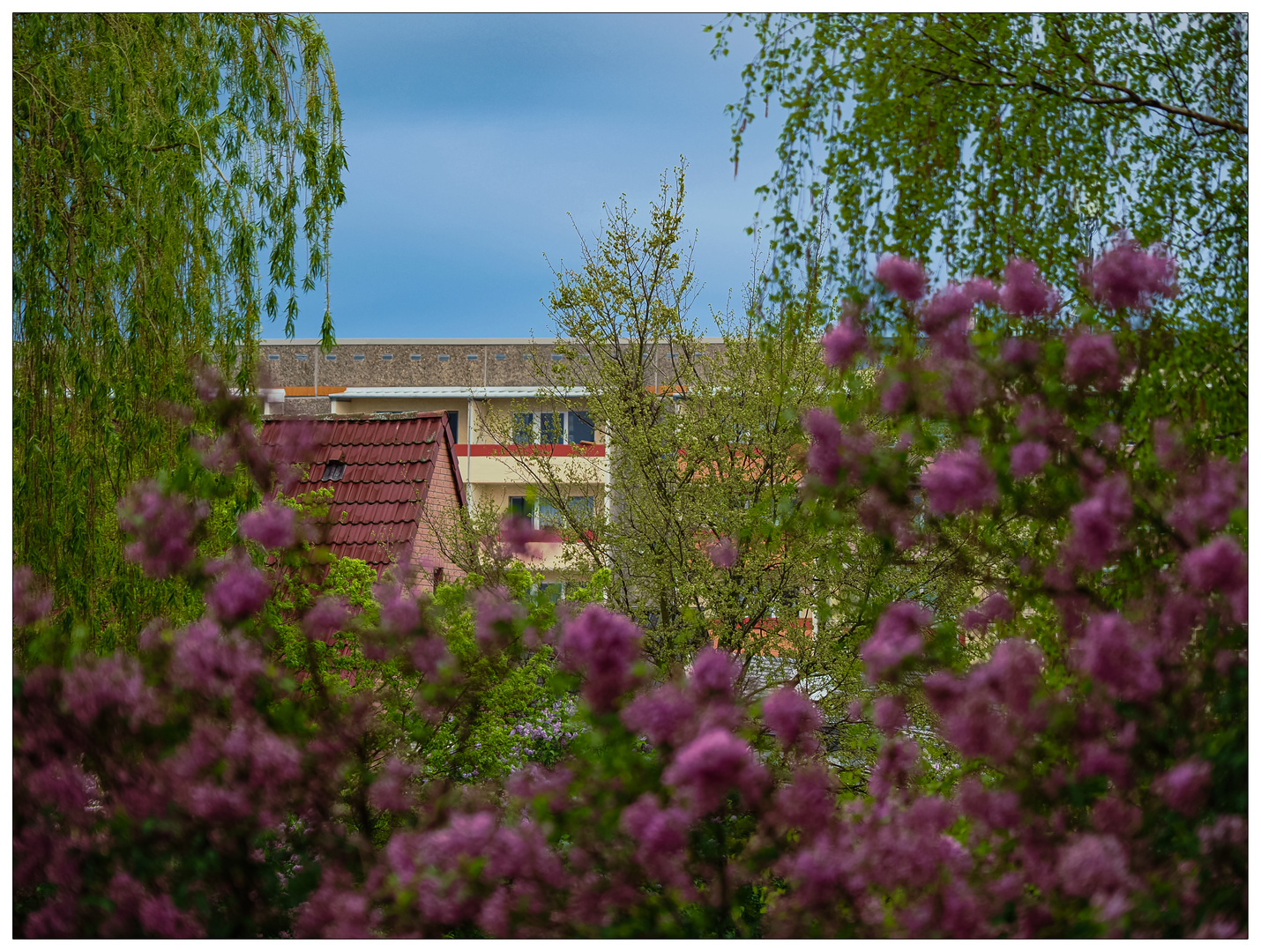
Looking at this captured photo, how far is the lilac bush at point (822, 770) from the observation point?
59.4 inches

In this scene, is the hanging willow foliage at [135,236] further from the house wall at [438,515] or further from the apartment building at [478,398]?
the house wall at [438,515]

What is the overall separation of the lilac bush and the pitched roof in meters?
4.75

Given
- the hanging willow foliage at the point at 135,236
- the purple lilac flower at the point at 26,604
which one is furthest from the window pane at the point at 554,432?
the purple lilac flower at the point at 26,604

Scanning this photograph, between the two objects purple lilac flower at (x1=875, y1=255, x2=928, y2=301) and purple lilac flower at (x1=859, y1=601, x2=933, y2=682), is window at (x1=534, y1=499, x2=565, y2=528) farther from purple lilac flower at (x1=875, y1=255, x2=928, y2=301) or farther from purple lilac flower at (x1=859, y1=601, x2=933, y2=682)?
purple lilac flower at (x1=859, y1=601, x2=933, y2=682)

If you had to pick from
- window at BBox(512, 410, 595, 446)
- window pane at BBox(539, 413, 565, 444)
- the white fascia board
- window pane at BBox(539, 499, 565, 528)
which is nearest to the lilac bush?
window pane at BBox(539, 499, 565, 528)

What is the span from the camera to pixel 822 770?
1.84 m

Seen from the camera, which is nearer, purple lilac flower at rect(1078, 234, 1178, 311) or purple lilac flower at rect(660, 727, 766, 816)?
purple lilac flower at rect(660, 727, 766, 816)

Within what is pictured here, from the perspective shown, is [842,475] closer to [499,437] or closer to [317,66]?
[317,66]

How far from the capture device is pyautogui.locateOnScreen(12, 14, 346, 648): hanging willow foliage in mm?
3025

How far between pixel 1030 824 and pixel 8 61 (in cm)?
291

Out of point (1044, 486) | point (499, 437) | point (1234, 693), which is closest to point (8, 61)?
point (1044, 486)

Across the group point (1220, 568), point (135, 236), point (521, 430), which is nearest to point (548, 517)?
point (521, 430)

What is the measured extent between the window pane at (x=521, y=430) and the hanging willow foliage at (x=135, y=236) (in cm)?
403

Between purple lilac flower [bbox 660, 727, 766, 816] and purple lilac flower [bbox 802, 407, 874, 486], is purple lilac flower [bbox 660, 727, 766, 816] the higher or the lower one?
the lower one
